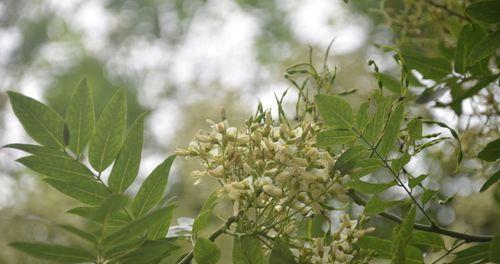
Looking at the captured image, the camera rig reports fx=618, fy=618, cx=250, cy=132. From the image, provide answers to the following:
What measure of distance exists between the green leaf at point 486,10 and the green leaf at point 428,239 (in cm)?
19

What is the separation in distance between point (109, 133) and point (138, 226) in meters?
0.13

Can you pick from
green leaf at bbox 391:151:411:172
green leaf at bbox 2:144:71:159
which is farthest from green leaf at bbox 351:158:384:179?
green leaf at bbox 2:144:71:159

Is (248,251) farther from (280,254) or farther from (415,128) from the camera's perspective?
(415,128)

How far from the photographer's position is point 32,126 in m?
0.47

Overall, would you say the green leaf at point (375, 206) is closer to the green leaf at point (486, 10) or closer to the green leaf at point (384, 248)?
the green leaf at point (384, 248)

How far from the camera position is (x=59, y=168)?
1.59ft

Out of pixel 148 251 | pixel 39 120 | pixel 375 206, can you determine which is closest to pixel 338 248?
pixel 375 206

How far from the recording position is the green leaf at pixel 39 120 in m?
0.45

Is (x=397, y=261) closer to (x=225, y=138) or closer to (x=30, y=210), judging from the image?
(x=225, y=138)

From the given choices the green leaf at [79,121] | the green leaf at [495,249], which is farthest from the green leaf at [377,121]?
the green leaf at [79,121]

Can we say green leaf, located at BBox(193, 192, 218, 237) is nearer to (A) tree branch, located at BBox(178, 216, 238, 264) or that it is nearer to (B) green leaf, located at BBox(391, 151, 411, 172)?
(A) tree branch, located at BBox(178, 216, 238, 264)

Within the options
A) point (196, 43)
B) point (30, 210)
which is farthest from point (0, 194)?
point (196, 43)

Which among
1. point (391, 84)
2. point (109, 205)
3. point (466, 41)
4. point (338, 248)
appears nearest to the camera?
point (109, 205)

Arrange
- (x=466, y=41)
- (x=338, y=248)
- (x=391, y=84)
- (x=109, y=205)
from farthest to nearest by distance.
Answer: (x=391, y=84) → (x=466, y=41) → (x=338, y=248) → (x=109, y=205)
